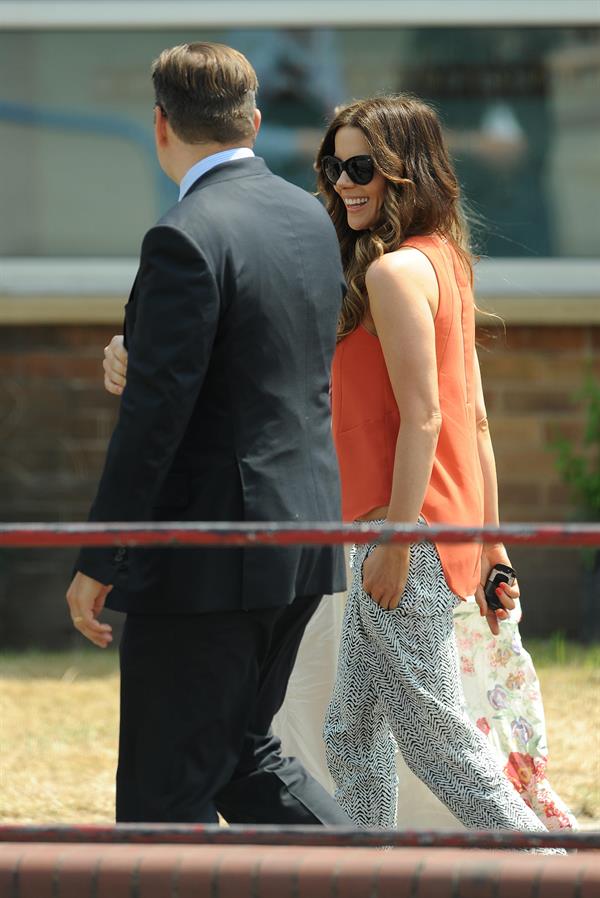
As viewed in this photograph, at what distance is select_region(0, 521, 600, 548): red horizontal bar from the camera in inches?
89.7

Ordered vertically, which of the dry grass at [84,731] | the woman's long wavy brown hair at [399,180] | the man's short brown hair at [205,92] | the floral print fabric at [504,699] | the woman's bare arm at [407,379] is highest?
the man's short brown hair at [205,92]

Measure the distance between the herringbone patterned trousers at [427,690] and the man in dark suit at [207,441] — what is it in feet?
1.29

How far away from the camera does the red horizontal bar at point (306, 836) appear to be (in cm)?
230

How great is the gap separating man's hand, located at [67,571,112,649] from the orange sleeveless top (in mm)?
706

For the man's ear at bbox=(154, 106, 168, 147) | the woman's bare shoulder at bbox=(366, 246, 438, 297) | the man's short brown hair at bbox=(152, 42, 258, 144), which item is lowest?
the woman's bare shoulder at bbox=(366, 246, 438, 297)

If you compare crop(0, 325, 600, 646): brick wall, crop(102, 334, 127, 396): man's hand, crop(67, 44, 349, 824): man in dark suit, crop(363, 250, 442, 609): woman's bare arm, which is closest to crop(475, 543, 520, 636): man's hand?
crop(363, 250, 442, 609): woman's bare arm

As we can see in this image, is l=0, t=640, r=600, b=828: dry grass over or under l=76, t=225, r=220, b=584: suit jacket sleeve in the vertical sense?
under

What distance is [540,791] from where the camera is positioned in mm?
3553

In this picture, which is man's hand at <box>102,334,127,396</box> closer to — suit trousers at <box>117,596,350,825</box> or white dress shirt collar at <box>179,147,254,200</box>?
white dress shirt collar at <box>179,147,254,200</box>

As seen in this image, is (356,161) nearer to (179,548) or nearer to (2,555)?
(179,548)

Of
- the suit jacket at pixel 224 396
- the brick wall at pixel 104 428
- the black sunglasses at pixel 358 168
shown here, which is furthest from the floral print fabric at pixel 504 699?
the brick wall at pixel 104 428

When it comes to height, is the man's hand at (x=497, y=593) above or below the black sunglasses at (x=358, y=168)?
below

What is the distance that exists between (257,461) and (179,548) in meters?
0.21

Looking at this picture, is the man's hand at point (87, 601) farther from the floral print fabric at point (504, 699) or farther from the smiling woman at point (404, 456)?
the floral print fabric at point (504, 699)
